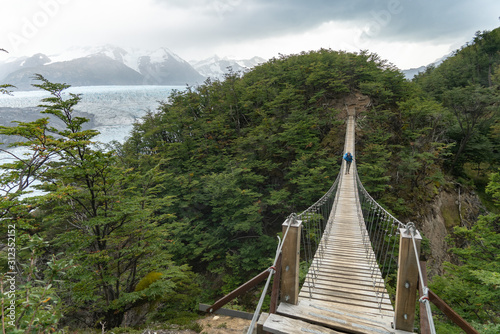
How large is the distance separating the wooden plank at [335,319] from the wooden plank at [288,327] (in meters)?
0.16

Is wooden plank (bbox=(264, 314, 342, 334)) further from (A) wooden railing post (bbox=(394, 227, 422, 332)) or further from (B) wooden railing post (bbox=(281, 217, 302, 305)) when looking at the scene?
(A) wooden railing post (bbox=(394, 227, 422, 332))

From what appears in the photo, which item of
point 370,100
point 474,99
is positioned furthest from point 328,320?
point 474,99

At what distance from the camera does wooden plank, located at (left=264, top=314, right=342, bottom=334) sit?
1.62 meters

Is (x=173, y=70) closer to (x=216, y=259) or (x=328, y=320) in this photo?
(x=216, y=259)

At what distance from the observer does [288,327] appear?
1.65 meters

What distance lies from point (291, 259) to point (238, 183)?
407 inches

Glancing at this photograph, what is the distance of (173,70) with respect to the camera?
7550 centimetres

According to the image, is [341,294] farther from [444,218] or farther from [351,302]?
[444,218]

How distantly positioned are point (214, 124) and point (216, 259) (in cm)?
871

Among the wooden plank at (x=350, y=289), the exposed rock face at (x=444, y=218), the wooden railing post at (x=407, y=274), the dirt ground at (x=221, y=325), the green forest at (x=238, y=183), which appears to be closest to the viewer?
the wooden railing post at (x=407, y=274)

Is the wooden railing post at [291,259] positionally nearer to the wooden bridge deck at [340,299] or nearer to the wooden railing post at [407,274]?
the wooden bridge deck at [340,299]

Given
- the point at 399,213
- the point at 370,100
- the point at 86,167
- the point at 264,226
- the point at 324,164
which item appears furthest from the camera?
the point at 370,100

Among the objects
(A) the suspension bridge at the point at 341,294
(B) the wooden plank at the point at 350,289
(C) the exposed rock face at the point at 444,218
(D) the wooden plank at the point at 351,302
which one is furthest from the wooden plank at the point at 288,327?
(C) the exposed rock face at the point at 444,218

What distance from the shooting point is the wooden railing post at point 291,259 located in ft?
5.89
